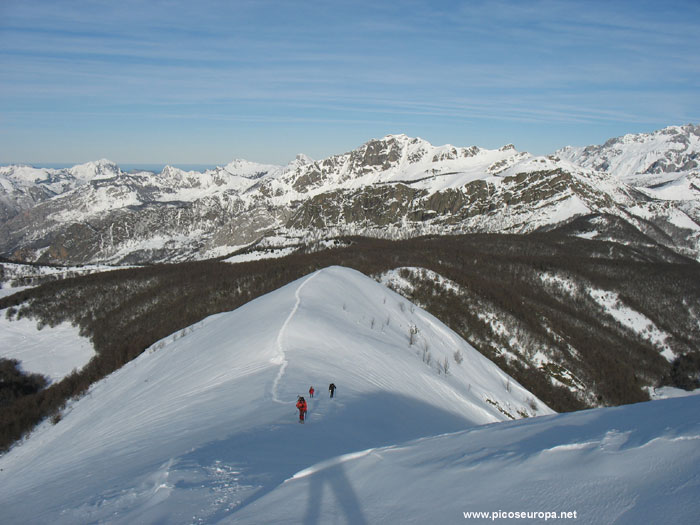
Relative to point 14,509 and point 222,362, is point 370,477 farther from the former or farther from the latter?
point 222,362

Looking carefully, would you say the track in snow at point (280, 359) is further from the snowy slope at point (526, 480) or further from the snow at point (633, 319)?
the snow at point (633, 319)

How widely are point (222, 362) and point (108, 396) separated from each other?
11766 millimetres

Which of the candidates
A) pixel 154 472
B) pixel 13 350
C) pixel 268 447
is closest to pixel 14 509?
pixel 154 472

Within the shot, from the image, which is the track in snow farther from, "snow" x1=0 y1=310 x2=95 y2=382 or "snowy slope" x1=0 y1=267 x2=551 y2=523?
"snow" x1=0 y1=310 x2=95 y2=382

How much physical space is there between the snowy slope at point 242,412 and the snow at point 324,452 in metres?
0.09

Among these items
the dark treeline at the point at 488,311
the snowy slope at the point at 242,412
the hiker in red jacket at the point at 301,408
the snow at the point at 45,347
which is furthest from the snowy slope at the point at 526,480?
the snow at the point at 45,347

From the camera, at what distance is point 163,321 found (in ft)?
273

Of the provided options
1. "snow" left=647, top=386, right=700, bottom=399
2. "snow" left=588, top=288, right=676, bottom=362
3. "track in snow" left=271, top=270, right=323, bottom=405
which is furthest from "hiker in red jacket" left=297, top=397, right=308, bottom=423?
"snow" left=588, top=288, right=676, bottom=362

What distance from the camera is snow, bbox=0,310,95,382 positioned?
238ft

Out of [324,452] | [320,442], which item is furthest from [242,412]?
[324,452]

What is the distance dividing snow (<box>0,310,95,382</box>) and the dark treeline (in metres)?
2.47

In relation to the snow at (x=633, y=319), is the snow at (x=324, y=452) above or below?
above

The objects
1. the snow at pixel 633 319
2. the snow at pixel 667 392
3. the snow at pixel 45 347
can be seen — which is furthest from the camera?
the snow at pixel 633 319

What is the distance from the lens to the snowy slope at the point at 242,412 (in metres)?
9.79
